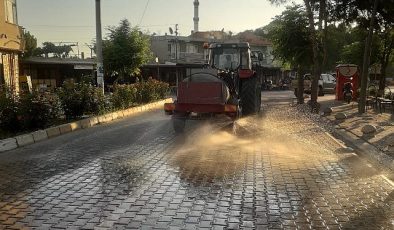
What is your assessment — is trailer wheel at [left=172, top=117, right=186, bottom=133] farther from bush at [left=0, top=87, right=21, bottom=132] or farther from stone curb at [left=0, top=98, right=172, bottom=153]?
bush at [left=0, top=87, right=21, bottom=132]

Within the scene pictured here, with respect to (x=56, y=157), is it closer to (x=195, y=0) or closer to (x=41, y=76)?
(x=41, y=76)

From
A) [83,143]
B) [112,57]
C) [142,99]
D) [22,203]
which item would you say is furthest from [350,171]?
[112,57]

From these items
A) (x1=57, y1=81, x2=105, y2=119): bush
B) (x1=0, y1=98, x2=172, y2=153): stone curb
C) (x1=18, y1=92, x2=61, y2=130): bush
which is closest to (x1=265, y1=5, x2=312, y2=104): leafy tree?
(x1=0, y1=98, x2=172, y2=153): stone curb

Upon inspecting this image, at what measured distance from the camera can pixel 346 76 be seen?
87.4ft

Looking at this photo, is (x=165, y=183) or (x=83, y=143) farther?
(x=83, y=143)

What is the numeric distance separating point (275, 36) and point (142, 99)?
855cm

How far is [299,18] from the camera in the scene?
24641 millimetres

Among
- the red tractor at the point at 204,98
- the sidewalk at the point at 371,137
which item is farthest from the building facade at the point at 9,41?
the sidewalk at the point at 371,137

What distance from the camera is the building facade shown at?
20.7 meters

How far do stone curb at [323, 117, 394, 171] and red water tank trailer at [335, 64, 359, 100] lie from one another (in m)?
13.8

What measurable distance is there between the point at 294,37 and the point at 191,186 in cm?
1937

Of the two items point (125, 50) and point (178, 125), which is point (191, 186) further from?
point (125, 50)

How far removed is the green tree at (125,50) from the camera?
34656mm

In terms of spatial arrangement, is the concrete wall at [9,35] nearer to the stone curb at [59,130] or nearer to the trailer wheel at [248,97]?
the stone curb at [59,130]
